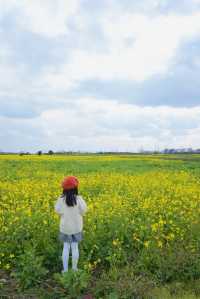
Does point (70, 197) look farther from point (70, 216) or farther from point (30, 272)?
point (30, 272)

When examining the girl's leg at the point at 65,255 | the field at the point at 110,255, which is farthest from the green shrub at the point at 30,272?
the girl's leg at the point at 65,255

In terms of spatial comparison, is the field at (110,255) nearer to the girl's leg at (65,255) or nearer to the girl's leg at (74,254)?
the girl's leg at (74,254)

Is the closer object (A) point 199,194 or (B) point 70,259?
(B) point 70,259

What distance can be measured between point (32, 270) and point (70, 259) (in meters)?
0.91

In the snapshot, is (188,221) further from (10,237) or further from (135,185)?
(135,185)

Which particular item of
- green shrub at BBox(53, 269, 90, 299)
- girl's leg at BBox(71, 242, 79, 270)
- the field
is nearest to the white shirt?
girl's leg at BBox(71, 242, 79, 270)

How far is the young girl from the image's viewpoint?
6938 mm

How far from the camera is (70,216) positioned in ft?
23.0

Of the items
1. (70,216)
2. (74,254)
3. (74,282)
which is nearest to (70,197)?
(70,216)

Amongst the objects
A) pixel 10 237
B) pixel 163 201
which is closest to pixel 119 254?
pixel 10 237

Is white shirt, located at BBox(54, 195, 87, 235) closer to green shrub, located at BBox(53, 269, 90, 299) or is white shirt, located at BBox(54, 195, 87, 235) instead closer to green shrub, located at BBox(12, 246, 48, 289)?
green shrub, located at BBox(12, 246, 48, 289)

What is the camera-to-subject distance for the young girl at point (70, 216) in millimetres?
6938

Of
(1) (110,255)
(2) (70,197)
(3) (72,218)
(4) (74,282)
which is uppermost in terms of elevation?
(2) (70,197)

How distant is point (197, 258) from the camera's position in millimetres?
7203
